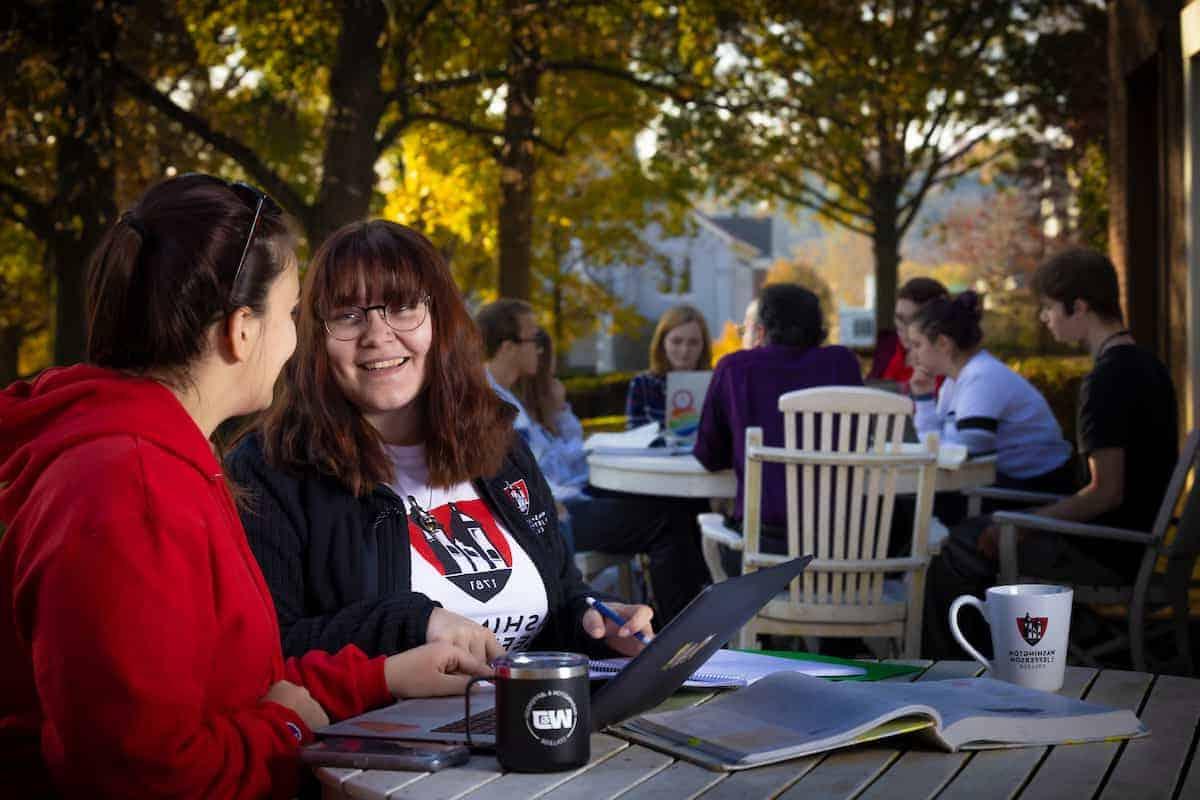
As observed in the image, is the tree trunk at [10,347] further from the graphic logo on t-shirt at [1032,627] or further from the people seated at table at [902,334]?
the graphic logo on t-shirt at [1032,627]

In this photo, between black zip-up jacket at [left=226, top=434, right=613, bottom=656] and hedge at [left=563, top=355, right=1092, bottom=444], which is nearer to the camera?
black zip-up jacket at [left=226, top=434, right=613, bottom=656]

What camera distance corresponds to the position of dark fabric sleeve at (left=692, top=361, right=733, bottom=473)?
19.8 ft

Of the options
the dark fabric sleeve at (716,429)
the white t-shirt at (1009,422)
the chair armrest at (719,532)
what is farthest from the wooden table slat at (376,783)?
the white t-shirt at (1009,422)

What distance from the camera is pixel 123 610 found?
1784mm

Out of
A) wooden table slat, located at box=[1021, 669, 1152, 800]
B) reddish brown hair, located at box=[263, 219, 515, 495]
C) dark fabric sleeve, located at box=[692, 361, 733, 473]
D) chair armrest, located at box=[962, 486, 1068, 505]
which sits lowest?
chair armrest, located at box=[962, 486, 1068, 505]

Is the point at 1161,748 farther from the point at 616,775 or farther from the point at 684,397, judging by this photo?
the point at 684,397

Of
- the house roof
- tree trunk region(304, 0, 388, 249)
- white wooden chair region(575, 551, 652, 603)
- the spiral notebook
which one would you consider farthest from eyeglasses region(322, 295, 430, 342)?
the house roof

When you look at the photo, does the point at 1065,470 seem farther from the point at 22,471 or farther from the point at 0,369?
the point at 0,369

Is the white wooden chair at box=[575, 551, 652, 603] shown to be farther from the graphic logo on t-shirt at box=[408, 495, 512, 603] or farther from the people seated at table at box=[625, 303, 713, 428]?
the graphic logo on t-shirt at box=[408, 495, 512, 603]

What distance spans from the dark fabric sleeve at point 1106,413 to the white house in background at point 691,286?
4221cm

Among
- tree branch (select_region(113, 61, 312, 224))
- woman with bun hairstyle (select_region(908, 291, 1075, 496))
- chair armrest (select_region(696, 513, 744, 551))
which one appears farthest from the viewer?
tree branch (select_region(113, 61, 312, 224))

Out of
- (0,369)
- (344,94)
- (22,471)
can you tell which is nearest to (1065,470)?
(22,471)

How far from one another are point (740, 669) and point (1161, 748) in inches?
26.8

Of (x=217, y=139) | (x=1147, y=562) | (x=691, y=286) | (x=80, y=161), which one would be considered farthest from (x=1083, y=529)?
(x=691, y=286)
